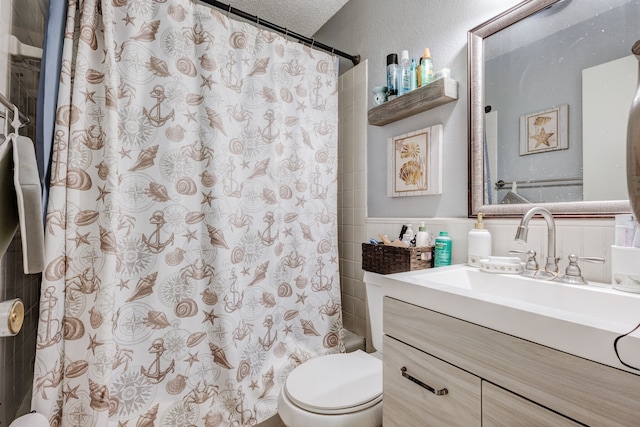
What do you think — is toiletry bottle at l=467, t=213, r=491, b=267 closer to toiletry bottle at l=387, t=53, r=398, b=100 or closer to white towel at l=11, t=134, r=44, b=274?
toiletry bottle at l=387, t=53, r=398, b=100

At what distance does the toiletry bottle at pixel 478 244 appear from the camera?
1.10 metres

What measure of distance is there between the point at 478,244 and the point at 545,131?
0.44 meters

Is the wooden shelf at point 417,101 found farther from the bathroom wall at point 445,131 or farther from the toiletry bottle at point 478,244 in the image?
the toiletry bottle at point 478,244

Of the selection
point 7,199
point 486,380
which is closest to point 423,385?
point 486,380

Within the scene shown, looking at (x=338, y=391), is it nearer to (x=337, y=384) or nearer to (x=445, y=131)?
(x=337, y=384)

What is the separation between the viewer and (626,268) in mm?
760

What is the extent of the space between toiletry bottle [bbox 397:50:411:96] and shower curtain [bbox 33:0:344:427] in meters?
0.47

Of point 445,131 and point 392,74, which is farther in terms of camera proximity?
point 392,74

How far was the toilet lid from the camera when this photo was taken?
1007 mm

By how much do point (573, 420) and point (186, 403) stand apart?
1358 mm

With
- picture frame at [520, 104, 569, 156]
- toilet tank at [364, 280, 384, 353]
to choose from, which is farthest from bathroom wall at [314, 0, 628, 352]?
toilet tank at [364, 280, 384, 353]

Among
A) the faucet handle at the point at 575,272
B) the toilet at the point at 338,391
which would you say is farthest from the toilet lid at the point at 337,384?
the faucet handle at the point at 575,272

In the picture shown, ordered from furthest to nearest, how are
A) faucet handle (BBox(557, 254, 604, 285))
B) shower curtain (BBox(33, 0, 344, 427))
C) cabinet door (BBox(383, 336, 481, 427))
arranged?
1. shower curtain (BBox(33, 0, 344, 427))
2. faucet handle (BBox(557, 254, 604, 285))
3. cabinet door (BBox(383, 336, 481, 427))

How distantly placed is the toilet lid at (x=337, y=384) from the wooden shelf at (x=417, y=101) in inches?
45.2
